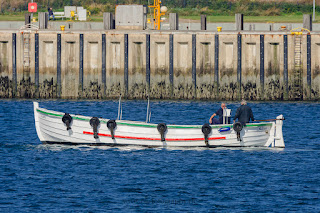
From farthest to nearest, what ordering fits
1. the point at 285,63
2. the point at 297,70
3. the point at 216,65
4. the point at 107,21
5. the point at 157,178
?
the point at 107,21 → the point at 216,65 → the point at 285,63 → the point at 297,70 → the point at 157,178

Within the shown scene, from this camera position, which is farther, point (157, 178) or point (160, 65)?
point (160, 65)

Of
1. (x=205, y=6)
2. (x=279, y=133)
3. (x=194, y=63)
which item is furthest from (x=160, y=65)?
(x=205, y=6)

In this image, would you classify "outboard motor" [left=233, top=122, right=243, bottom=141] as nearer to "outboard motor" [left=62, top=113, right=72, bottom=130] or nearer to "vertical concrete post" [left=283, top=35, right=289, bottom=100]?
"outboard motor" [left=62, top=113, right=72, bottom=130]

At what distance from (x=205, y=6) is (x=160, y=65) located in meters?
31.4

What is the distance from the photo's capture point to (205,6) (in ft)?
248

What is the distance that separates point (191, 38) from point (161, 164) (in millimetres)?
17646

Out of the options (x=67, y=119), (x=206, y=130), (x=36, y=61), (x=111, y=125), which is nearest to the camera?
(x=206, y=130)

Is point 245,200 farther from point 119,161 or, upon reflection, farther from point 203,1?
point 203,1

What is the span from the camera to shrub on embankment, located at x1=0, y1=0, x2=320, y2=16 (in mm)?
71438

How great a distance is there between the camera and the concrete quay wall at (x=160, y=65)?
44.5m

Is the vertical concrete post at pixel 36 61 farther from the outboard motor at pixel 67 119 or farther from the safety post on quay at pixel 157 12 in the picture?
the outboard motor at pixel 67 119

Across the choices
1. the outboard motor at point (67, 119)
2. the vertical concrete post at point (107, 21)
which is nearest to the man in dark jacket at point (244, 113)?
the outboard motor at point (67, 119)

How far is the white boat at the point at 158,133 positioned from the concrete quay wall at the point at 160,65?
44.6 feet

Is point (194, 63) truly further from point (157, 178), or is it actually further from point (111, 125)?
point (157, 178)
